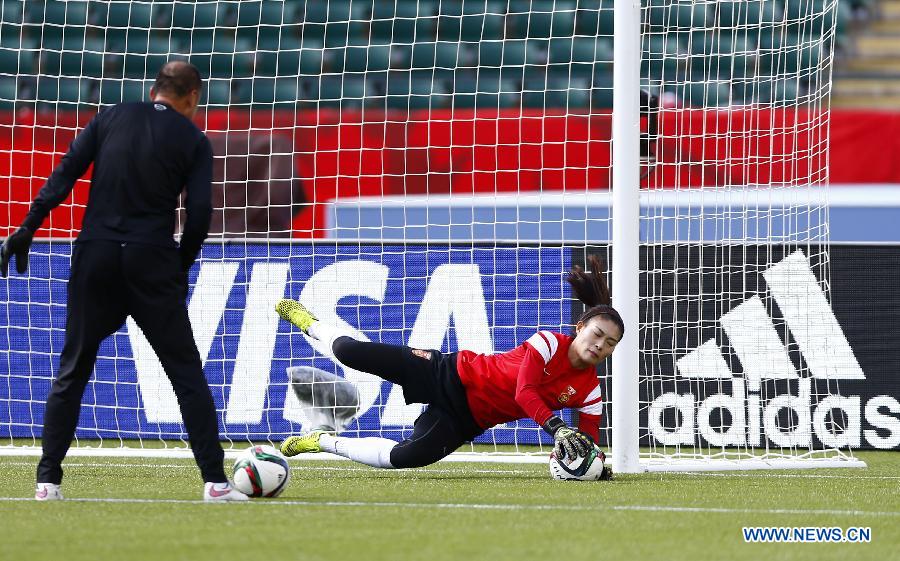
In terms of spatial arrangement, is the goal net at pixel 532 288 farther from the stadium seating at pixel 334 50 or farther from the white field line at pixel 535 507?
the stadium seating at pixel 334 50

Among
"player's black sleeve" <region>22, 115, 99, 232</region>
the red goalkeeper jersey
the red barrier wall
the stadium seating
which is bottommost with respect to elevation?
the red goalkeeper jersey

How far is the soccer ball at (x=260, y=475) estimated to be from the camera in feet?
18.6

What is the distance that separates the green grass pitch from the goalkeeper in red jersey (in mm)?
179

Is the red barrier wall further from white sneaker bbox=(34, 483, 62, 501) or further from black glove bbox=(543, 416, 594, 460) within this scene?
white sneaker bbox=(34, 483, 62, 501)

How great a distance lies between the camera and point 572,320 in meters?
9.08

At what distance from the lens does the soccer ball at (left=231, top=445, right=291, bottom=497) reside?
5.68 metres

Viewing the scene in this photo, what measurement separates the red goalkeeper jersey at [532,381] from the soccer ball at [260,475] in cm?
146

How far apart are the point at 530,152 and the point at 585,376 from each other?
4.57 meters

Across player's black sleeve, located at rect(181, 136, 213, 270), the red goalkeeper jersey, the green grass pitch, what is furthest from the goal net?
player's black sleeve, located at rect(181, 136, 213, 270)

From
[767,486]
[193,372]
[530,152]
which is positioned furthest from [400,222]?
[193,372]

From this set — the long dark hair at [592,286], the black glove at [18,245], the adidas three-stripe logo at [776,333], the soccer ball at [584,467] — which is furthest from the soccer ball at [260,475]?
the adidas three-stripe logo at [776,333]

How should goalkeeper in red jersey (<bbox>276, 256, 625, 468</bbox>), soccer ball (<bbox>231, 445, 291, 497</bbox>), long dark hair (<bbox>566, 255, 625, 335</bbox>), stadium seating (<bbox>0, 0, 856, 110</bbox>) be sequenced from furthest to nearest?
stadium seating (<bbox>0, 0, 856, 110</bbox>), long dark hair (<bbox>566, 255, 625, 335</bbox>), goalkeeper in red jersey (<bbox>276, 256, 625, 468</bbox>), soccer ball (<bbox>231, 445, 291, 497</bbox>)

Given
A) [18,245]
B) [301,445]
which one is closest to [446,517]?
[18,245]

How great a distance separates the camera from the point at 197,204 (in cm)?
526
